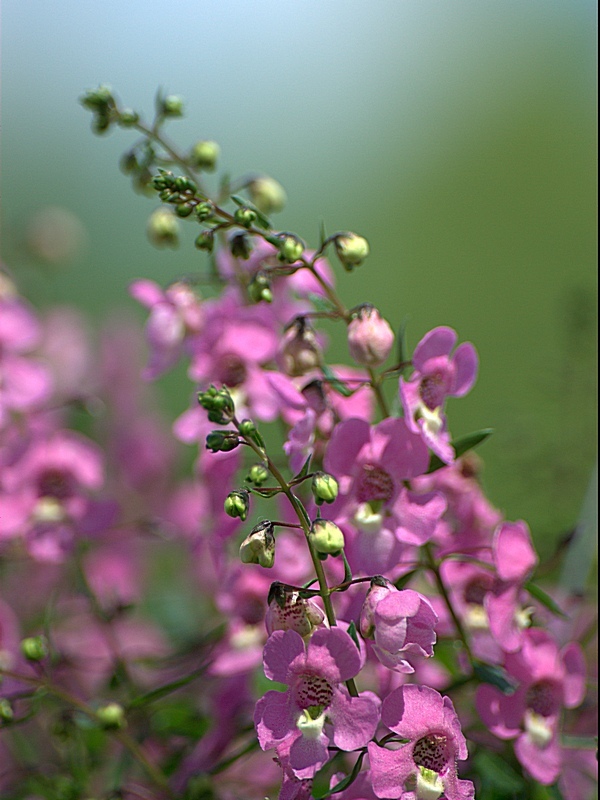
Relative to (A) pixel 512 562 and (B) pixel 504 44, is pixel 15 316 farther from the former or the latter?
(B) pixel 504 44

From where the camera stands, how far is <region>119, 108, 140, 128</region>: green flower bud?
0.74 meters

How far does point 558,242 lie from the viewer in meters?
5.84

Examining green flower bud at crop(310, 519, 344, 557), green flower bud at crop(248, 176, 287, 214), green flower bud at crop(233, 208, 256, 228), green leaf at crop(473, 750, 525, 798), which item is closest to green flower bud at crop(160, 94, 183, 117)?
green flower bud at crop(248, 176, 287, 214)

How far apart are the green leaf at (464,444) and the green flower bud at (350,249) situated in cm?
15

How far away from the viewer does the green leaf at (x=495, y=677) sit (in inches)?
24.7

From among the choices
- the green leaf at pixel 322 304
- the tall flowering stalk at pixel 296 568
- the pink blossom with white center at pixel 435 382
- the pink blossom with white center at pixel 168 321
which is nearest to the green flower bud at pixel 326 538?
the tall flowering stalk at pixel 296 568

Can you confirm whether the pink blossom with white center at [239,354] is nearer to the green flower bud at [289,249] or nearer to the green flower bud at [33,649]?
the green flower bud at [289,249]

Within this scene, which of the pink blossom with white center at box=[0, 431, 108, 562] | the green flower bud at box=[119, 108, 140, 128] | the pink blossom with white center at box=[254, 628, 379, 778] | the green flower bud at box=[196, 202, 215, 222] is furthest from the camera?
the pink blossom with white center at box=[0, 431, 108, 562]

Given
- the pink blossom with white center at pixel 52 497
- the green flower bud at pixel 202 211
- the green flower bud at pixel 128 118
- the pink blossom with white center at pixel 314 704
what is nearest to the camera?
the pink blossom with white center at pixel 314 704

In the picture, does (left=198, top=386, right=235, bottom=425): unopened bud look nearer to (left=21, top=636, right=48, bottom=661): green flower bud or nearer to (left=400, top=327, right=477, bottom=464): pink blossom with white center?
(left=400, top=327, right=477, bottom=464): pink blossom with white center

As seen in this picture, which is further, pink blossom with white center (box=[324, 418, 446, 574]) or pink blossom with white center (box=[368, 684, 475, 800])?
pink blossom with white center (box=[324, 418, 446, 574])

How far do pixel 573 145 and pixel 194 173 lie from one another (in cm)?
802

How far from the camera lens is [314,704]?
1.74 feet

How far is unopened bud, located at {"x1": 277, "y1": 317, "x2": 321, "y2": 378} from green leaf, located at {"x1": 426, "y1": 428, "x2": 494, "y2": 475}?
117mm
